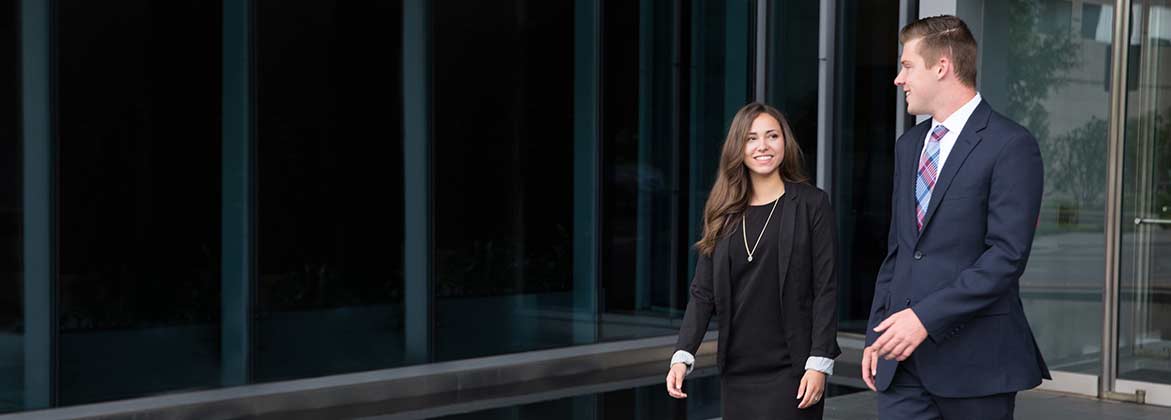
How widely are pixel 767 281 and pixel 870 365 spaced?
0.75 meters

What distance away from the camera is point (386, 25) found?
8844 millimetres

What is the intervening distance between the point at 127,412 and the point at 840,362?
210 inches

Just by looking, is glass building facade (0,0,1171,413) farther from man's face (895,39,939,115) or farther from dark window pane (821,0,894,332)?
man's face (895,39,939,115)

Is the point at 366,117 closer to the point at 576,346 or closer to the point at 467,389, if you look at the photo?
the point at 467,389

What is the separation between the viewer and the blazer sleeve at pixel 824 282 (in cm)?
379

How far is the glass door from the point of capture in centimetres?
790

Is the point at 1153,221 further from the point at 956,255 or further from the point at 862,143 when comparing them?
the point at 956,255

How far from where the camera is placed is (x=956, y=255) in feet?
9.99

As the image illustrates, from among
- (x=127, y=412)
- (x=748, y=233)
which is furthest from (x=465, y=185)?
(x=748, y=233)

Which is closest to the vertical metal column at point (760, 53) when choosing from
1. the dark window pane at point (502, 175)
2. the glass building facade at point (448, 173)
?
the glass building facade at point (448, 173)

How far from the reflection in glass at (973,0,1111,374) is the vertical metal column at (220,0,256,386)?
15.4 feet

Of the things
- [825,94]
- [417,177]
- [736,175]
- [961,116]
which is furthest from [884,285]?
[825,94]

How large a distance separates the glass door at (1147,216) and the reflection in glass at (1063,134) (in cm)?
17

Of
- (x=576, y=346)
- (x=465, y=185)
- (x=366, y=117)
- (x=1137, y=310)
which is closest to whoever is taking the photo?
(x=1137, y=310)
